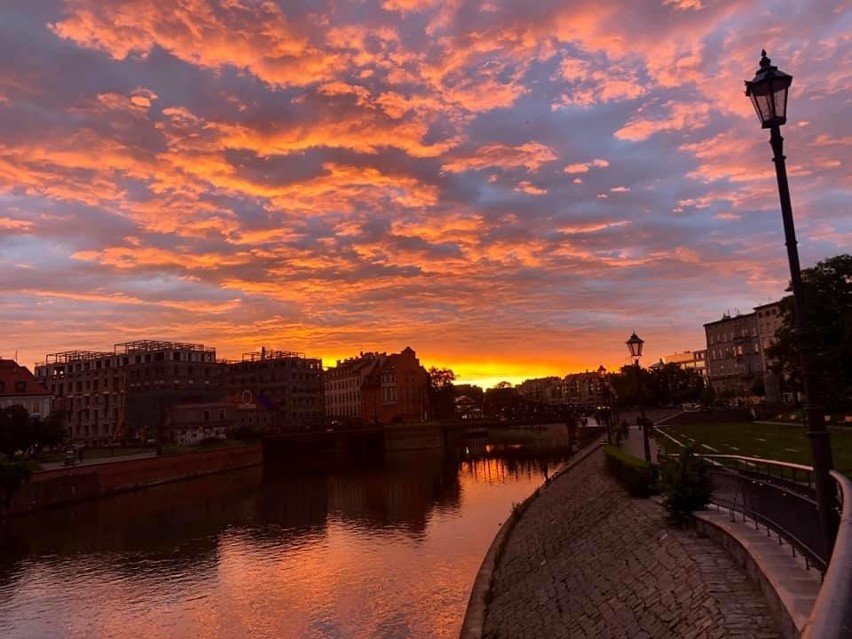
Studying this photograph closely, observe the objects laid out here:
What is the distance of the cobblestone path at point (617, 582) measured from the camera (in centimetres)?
1251

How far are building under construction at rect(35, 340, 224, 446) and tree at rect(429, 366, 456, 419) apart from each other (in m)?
48.9

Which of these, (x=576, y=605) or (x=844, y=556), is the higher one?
(x=844, y=556)

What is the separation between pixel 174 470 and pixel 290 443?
39618mm

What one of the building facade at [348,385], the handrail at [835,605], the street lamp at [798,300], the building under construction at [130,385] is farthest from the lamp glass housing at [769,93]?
the building facade at [348,385]

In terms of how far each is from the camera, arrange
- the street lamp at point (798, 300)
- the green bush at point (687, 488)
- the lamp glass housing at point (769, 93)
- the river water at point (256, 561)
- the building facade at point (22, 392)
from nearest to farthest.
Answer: the street lamp at point (798, 300) → the lamp glass housing at point (769, 93) → the green bush at point (687, 488) → the river water at point (256, 561) → the building facade at point (22, 392)

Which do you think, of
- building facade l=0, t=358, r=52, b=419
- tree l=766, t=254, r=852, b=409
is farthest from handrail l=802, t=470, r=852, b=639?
building facade l=0, t=358, r=52, b=419

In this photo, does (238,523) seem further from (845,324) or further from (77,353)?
(77,353)

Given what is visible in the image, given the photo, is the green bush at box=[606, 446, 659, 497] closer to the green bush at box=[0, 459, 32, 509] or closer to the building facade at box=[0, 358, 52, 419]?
the green bush at box=[0, 459, 32, 509]

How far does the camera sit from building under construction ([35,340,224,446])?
128750 millimetres

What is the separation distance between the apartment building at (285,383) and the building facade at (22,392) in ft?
187

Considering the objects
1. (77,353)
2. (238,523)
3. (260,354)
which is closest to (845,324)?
(238,523)

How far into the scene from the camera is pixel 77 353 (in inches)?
5837

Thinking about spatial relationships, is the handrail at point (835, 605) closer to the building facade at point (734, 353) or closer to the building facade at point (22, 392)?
the building facade at point (22, 392)

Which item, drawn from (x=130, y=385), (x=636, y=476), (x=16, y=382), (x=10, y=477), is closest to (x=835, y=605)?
(x=636, y=476)
